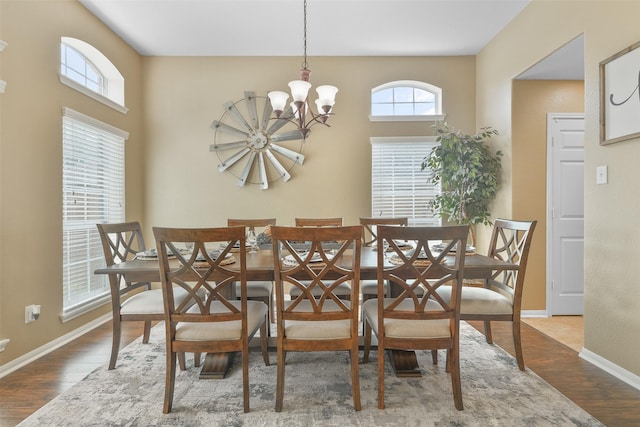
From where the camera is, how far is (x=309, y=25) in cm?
357

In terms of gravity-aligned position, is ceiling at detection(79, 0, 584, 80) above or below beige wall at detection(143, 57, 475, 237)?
above

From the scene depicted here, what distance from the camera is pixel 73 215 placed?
3150 mm

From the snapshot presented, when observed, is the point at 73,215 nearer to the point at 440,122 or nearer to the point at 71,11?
the point at 71,11

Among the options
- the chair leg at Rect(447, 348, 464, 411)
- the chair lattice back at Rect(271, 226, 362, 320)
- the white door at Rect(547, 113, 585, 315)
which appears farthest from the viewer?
the white door at Rect(547, 113, 585, 315)

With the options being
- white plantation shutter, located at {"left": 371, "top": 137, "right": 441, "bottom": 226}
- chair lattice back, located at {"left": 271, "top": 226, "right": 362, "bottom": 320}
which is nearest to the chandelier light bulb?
chair lattice back, located at {"left": 271, "top": 226, "right": 362, "bottom": 320}

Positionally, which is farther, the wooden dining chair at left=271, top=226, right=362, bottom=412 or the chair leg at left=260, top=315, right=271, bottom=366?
the chair leg at left=260, top=315, right=271, bottom=366

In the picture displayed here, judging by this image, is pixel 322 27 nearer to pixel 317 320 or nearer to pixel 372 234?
pixel 372 234

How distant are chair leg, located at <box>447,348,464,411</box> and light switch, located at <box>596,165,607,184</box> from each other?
161cm

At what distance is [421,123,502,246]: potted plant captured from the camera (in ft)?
12.1

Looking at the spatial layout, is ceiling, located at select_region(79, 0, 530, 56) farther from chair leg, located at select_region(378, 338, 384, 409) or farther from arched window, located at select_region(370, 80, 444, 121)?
chair leg, located at select_region(378, 338, 384, 409)

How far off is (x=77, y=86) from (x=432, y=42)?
355cm

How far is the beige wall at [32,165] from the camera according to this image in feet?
8.05

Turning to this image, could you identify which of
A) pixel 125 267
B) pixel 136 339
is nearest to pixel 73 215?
pixel 136 339

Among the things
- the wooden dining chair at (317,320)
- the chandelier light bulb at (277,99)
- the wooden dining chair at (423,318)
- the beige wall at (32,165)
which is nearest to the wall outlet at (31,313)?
the beige wall at (32,165)
